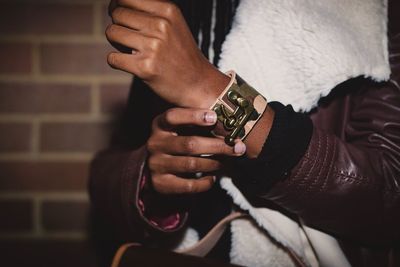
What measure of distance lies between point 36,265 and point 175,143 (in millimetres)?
831

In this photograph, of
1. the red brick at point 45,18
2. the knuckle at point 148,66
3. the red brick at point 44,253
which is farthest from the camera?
the red brick at point 44,253

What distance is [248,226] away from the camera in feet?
2.06

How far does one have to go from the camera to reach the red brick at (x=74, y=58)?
0.98m

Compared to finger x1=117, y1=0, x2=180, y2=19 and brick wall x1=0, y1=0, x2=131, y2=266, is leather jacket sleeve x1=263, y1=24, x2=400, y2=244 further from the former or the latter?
brick wall x1=0, y1=0, x2=131, y2=266

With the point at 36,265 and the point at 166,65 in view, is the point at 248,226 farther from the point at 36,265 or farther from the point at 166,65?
the point at 36,265

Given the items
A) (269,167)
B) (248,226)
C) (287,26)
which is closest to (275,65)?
(287,26)

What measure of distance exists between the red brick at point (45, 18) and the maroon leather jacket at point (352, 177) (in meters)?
0.53

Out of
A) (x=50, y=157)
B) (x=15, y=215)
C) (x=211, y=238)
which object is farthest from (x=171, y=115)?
(x=15, y=215)

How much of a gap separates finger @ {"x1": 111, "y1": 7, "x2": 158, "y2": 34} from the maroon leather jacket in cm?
25

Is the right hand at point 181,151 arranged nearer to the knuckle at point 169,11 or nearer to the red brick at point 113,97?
the knuckle at point 169,11

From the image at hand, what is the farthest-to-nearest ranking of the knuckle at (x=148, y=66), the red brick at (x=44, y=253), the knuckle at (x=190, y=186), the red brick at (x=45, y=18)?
the red brick at (x=44, y=253), the red brick at (x=45, y=18), the knuckle at (x=190, y=186), the knuckle at (x=148, y=66)

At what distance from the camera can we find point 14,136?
3.32ft

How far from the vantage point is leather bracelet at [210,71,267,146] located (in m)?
0.45

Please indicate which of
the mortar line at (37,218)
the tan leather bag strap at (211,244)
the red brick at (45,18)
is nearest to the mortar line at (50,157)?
the mortar line at (37,218)
